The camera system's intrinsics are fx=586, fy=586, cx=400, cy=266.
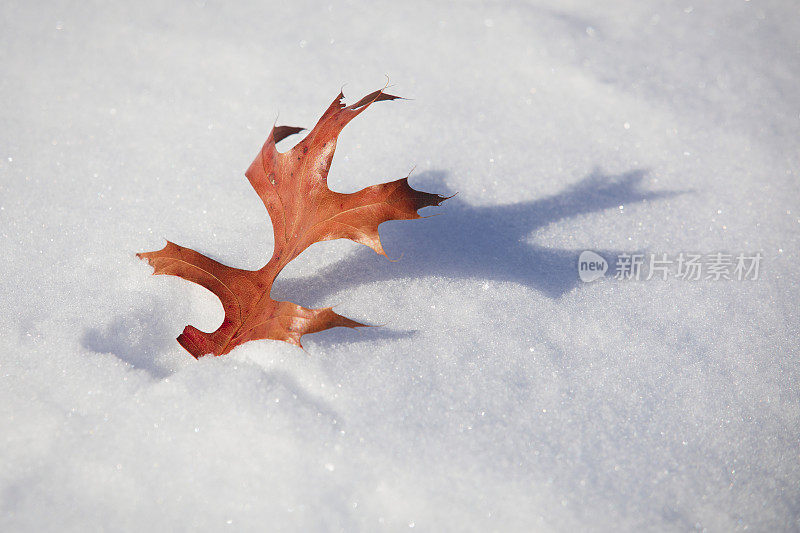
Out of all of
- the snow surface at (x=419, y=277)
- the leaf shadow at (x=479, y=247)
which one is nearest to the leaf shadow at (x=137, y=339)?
the snow surface at (x=419, y=277)

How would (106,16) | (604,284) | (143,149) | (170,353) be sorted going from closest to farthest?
(170,353)
(604,284)
(143,149)
(106,16)

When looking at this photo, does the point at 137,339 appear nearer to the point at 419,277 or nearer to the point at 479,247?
the point at 419,277

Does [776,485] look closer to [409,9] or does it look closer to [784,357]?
[784,357]

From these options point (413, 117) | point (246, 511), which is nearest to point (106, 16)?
point (413, 117)

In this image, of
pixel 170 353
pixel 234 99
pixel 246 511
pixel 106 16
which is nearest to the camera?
pixel 246 511

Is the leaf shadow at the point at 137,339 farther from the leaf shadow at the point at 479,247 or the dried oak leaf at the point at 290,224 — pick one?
the leaf shadow at the point at 479,247

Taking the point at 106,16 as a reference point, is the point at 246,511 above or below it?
below
